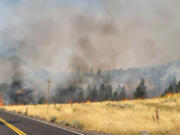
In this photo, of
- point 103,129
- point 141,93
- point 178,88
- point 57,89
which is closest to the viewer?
point 103,129

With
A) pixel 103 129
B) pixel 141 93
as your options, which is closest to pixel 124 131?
pixel 103 129

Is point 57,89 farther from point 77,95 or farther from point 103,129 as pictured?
point 103,129

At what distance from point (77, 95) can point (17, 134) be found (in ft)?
368

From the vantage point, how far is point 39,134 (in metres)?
11.0

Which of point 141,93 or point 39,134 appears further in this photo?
point 141,93

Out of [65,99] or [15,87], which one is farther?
[15,87]

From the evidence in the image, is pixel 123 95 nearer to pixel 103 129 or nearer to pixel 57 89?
pixel 57 89

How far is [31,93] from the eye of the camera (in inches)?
5389

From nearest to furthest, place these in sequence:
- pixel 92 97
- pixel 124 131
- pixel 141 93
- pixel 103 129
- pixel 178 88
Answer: pixel 124 131
pixel 103 129
pixel 141 93
pixel 178 88
pixel 92 97

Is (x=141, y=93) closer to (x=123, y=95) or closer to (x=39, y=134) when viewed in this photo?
(x=123, y=95)

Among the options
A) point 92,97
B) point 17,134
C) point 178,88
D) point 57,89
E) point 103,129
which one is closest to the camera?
point 17,134

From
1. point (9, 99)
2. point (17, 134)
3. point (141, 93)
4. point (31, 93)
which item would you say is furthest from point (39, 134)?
point (31, 93)

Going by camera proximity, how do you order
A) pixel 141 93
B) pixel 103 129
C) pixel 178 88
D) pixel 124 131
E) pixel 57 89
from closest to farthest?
1. pixel 124 131
2. pixel 103 129
3. pixel 141 93
4. pixel 178 88
5. pixel 57 89

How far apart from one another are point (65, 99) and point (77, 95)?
735 cm
